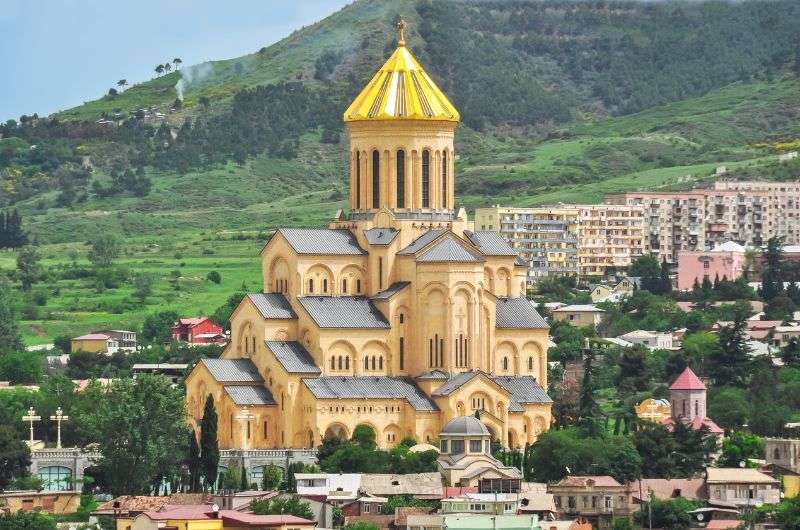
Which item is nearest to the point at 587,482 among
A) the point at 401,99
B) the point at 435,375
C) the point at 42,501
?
the point at 435,375

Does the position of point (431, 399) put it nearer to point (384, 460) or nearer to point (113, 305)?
point (384, 460)

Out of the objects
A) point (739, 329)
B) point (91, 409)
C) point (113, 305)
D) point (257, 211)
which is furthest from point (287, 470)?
point (257, 211)

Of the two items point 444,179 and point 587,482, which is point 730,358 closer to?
point 444,179

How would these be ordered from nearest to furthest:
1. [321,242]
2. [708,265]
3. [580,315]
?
[321,242] < [580,315] < [708,265]

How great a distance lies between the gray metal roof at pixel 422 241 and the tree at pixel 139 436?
9194 millimetres

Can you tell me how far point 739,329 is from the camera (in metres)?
103

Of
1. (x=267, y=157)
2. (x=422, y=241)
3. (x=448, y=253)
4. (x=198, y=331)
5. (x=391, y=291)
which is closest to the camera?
(x=448, y=253)

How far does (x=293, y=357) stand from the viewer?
87.8m

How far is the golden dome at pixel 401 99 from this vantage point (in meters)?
91.1

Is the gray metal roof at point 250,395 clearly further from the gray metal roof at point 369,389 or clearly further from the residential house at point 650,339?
the residential house at point 650,339

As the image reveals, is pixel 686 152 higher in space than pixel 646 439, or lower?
higher

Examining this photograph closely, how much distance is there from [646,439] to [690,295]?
36.7 m

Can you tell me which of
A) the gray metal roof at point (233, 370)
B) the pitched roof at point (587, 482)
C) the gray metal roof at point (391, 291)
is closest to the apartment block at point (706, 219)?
the gray metal roof at point (391, 291)

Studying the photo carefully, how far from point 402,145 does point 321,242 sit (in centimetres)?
357
